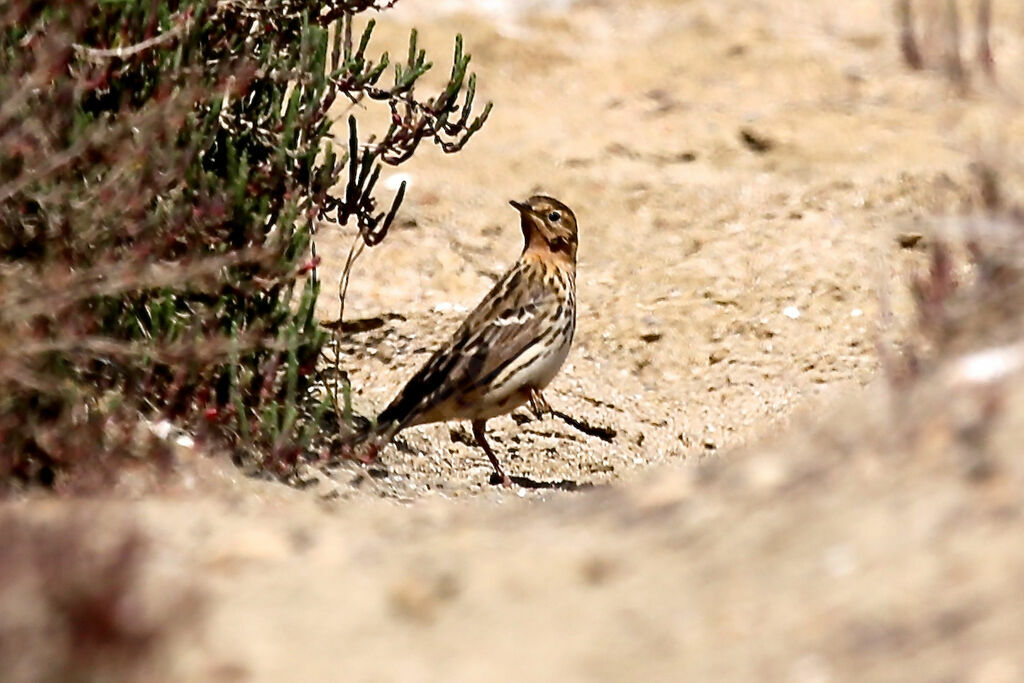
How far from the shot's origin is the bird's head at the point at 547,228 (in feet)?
36.1

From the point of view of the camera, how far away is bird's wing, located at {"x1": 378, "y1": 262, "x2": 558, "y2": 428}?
1005 centimetres

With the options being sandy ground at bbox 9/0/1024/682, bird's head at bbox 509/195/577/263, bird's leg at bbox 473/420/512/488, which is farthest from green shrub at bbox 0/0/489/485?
bird's head at bbox 509/195/577/263

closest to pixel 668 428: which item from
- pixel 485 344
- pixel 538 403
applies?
pixel 538 403

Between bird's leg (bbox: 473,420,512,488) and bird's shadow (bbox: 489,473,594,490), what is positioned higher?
bird's leg (bbox: 473,420,512,488)

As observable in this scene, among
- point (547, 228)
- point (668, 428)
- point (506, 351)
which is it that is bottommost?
point (668, 428)

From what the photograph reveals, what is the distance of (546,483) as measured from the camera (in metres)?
10.3

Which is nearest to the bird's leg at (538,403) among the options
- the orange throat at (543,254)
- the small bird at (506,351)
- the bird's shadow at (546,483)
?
the small bird at (506,351)

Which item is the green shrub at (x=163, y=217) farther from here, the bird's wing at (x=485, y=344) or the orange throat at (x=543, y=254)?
the orange throat at (x=543, y=254)

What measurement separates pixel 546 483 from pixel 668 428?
0.85 m

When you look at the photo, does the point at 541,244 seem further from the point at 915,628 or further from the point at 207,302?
the point at 915,628

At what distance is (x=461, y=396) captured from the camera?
10211 mm

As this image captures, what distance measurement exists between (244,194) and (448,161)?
510cm

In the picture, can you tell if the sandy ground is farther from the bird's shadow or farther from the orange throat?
the orange throat

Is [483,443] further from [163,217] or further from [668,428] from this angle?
[163,217]
